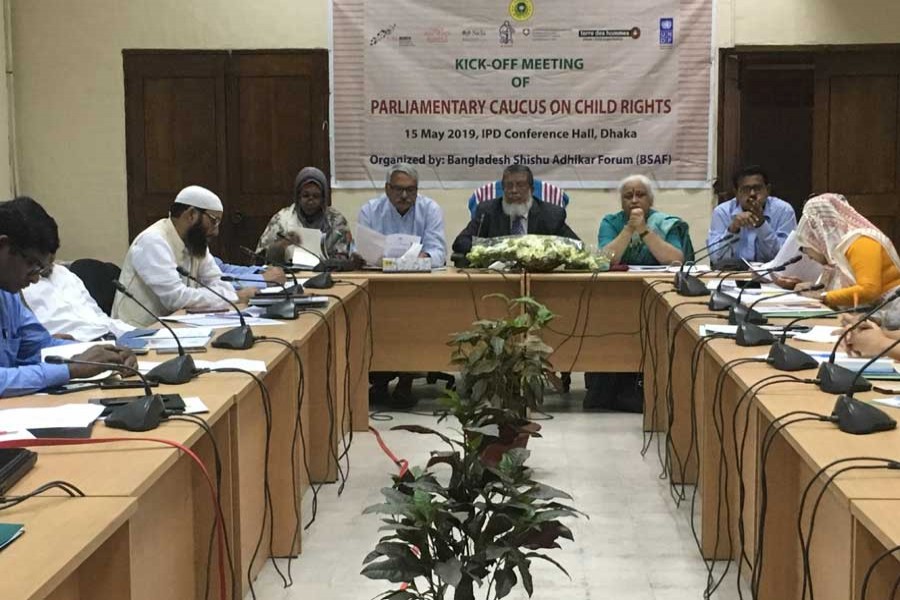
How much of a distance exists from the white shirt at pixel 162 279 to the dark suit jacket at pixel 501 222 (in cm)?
184

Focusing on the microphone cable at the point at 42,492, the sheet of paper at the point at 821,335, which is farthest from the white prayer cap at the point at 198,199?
the microphone cable at the point at 42,492

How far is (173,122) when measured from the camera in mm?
7371

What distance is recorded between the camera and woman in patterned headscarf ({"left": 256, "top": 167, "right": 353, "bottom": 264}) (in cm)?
615

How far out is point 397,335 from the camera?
5.65m

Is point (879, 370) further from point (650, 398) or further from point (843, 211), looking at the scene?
point (650, 398)

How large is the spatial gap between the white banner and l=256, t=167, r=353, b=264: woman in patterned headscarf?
42.7 inches

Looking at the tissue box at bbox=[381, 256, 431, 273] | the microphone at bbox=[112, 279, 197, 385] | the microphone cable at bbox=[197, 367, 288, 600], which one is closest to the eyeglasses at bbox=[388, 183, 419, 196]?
the tissue box at bbox=[381, 256, 431, 273]

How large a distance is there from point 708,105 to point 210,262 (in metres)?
3.65

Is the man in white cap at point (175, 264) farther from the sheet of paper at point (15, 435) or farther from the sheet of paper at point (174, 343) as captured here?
the sheet of paper at point (15, 435)

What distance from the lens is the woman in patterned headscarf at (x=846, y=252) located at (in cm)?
425

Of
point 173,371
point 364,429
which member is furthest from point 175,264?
point 173,371

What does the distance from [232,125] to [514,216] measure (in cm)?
214

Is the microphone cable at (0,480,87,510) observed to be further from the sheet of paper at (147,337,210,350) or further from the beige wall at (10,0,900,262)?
the beige wall at (10,0,900,262)

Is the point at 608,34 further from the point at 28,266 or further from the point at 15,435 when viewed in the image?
the point at 15,435
